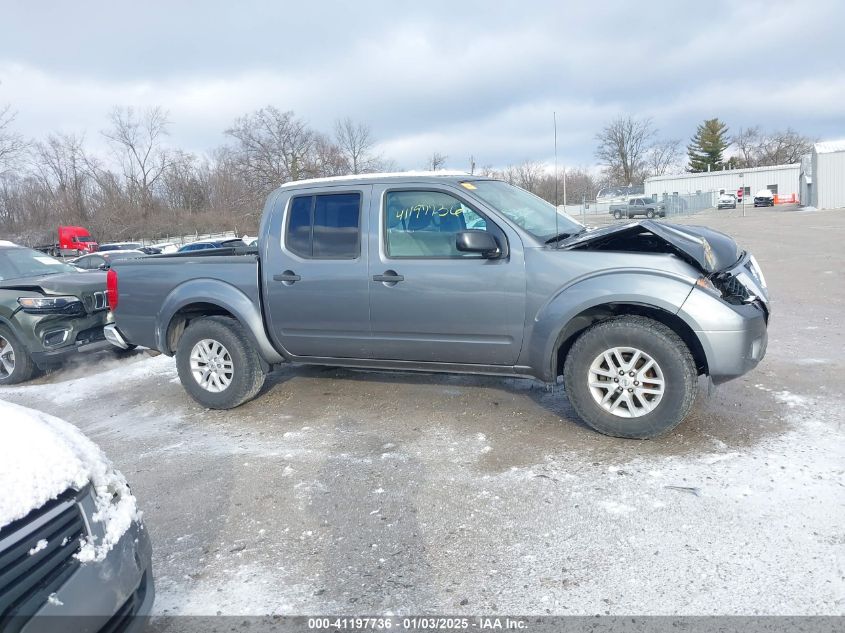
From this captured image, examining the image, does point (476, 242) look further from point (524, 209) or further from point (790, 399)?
point (790, 399)

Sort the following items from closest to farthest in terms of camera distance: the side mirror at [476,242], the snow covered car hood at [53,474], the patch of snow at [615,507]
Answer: the snow covered car hood at [53,474], the patch of snow at [615,507], the side mirror at [476,242]

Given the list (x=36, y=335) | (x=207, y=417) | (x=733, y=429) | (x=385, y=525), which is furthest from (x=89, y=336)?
(x=733, y=429)

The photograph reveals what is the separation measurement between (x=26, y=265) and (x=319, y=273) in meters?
5.49

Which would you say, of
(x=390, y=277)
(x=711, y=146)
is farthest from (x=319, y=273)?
(x=711, y=146)

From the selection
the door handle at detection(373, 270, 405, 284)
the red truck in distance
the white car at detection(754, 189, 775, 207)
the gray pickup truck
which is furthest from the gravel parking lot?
the white car at detection(754, 189, 775, 207)

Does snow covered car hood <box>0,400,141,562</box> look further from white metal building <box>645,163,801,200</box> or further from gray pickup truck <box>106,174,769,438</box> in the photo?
white metal building <box>645,163,801,200</box>

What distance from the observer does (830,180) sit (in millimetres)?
41125

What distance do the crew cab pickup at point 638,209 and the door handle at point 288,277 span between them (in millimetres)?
38268

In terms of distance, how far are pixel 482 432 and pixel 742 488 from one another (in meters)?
1.74

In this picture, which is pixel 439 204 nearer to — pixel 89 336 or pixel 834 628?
pixel 834 628

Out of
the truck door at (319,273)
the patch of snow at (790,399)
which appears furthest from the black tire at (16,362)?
the patch of snow at (790,399)

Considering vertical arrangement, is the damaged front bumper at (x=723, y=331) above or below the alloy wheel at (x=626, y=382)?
above

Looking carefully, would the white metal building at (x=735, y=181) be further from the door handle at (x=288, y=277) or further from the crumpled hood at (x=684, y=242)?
the door handle at (x=288, y=277)

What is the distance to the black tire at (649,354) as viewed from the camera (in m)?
3.93
